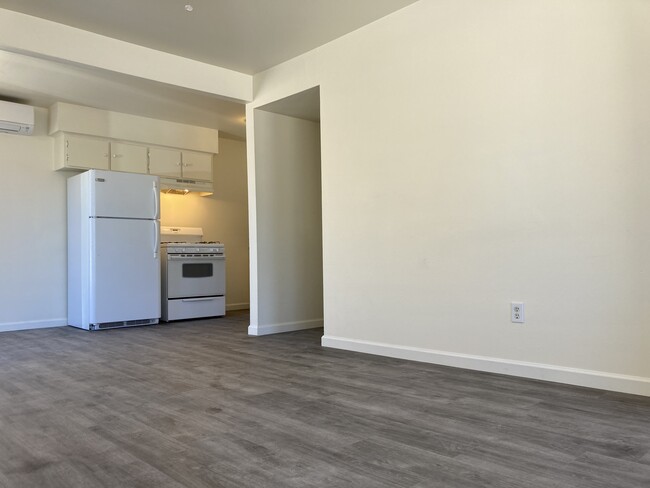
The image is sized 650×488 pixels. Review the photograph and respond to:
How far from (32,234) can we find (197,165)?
1.99 meters

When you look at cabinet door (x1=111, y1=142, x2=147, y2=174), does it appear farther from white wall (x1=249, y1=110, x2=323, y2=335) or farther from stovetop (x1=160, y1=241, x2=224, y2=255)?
white wall (x1=249, y1=110, x2=323, y2=335)

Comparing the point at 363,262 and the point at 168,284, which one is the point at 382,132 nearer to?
the point at 363,262

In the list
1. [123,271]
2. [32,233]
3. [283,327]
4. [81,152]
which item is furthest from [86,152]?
[283,327]

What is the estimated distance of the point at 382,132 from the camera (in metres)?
3.63

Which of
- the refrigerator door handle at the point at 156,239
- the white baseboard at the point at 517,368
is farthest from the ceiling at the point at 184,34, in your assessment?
the white baseboard at the point at 517,368

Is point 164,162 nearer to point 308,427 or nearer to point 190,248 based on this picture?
point 190,248

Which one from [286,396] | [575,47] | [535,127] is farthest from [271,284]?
[575,47]

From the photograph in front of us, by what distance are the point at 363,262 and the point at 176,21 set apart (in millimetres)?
2107

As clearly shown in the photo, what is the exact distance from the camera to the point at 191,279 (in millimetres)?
6098

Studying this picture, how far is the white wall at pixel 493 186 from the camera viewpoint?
8.32 feet

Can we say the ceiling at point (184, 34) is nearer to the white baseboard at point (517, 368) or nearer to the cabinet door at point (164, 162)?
the cabinet door at point (164, 162)

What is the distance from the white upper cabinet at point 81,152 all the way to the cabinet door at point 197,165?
96 cm

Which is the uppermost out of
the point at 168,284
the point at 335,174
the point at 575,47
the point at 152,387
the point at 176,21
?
the point at 176,21

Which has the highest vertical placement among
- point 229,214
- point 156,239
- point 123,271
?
point 229,214
